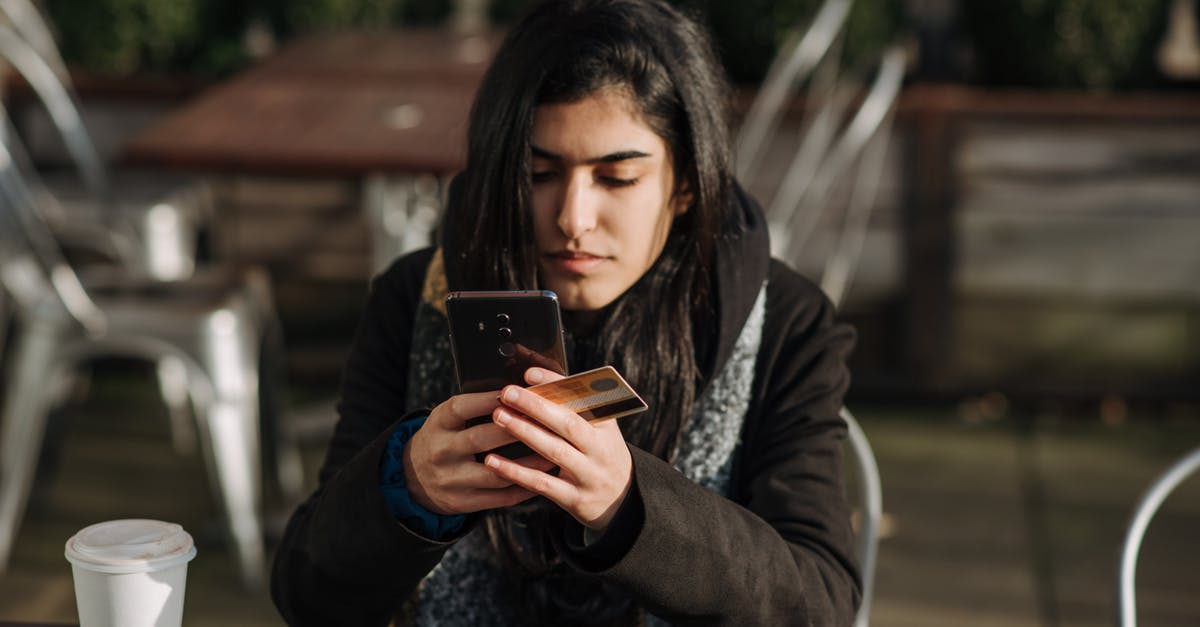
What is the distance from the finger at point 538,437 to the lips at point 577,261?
338 mm

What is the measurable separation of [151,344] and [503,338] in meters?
2.17

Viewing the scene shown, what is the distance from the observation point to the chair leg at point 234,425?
325 cm

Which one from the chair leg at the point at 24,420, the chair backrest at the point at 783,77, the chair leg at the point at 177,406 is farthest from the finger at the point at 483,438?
the chair leg at the point at 177,406

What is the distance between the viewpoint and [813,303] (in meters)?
1.71

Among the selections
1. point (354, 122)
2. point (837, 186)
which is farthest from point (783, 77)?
point (354, 122)

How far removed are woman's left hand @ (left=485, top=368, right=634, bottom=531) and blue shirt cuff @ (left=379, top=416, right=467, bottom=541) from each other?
135mm

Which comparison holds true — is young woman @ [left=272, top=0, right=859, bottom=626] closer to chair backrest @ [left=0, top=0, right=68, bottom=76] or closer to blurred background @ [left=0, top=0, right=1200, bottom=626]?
blurred background @ [left=0, top=0, right=1200, bottom=626]

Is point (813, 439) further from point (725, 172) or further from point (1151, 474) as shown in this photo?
point (1151, 474)

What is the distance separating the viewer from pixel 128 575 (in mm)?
1158

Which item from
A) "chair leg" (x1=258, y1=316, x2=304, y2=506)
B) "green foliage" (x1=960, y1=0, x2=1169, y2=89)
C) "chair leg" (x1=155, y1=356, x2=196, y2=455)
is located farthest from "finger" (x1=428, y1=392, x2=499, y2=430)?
"green foliage" (x1=960, y1=0, x2=1169, y2=89)

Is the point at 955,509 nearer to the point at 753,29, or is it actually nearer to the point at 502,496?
the point at 753,29

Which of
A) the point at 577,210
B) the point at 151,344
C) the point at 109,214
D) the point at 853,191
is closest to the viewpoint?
the point at 577,210

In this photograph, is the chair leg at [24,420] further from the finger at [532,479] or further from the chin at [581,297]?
the finger at [532,479]

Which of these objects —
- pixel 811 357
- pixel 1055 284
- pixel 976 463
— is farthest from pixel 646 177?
pixel 1055 284
